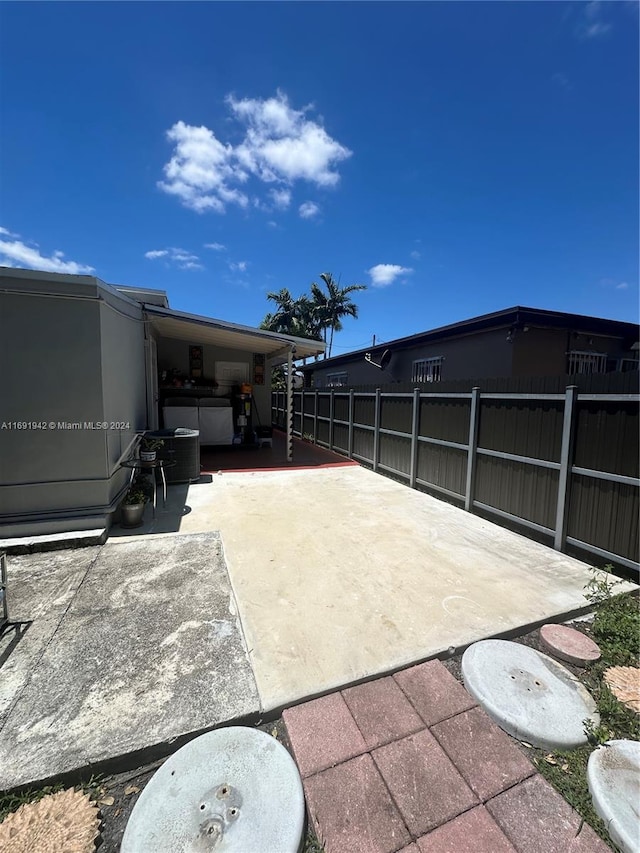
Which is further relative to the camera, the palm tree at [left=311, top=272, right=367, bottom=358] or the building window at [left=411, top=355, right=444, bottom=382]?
the palm tree at [left=311, top=272, right=367, bottom=358]

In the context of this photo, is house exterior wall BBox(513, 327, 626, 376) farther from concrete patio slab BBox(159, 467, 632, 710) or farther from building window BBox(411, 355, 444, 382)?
concrete patio slab BBox(159, 467, 632, 710)

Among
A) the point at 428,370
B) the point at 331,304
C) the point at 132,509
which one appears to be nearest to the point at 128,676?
the point at 132,509

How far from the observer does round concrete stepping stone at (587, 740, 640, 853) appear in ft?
3.69

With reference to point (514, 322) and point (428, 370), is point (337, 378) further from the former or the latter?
point (514, 322)

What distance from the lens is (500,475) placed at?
4.09 metres

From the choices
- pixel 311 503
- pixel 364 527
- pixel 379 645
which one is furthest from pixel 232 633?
pixel 311 503

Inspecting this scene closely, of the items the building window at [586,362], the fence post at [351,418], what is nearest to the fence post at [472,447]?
the fence post at [351,418]

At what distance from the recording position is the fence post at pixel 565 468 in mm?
3234

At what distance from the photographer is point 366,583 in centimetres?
272

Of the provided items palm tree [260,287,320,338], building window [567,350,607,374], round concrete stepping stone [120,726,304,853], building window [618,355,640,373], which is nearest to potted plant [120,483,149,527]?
round concrete stepping stone [120,726,304,853]

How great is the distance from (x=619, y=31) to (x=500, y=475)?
494cm

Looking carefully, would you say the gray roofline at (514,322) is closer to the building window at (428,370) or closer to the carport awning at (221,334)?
the building window at (428,370)

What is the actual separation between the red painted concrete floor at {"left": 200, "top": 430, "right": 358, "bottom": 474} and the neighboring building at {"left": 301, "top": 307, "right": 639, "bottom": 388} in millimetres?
3694

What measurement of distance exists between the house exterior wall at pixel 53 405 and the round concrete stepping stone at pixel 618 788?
391 cm
